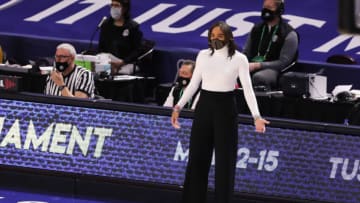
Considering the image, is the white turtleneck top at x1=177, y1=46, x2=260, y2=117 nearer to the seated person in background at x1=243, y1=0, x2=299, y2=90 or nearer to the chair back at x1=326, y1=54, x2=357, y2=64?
the seated person in background at x1=243, y1=0, x2=299, y2=90

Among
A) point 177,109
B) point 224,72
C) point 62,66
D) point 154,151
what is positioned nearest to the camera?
point 224,72

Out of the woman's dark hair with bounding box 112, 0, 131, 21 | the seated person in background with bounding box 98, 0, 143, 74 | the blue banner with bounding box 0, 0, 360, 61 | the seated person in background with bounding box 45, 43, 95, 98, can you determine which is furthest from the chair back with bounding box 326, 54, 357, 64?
the seated person in background with bounding box 45, 43, 95, 98

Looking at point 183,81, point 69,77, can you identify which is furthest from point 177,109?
point 69,77

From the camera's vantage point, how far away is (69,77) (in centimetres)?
934

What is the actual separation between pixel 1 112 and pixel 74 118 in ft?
2.48

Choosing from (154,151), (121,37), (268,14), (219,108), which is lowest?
(154,151)

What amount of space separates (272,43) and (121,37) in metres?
2.11

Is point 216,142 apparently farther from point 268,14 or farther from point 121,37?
point 121,37

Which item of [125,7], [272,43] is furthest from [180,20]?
[272,43]

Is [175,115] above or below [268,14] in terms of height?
below

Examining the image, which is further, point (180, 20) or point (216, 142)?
point (180, 20)

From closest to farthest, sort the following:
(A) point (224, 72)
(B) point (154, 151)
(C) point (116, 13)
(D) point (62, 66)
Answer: (A) point (224, 72) → (B) point (154, 151) → (D) point (62, 66) → (C) point (116, 13)

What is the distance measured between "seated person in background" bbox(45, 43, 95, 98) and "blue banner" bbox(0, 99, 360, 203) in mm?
708

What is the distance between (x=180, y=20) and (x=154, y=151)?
4.98 metres
